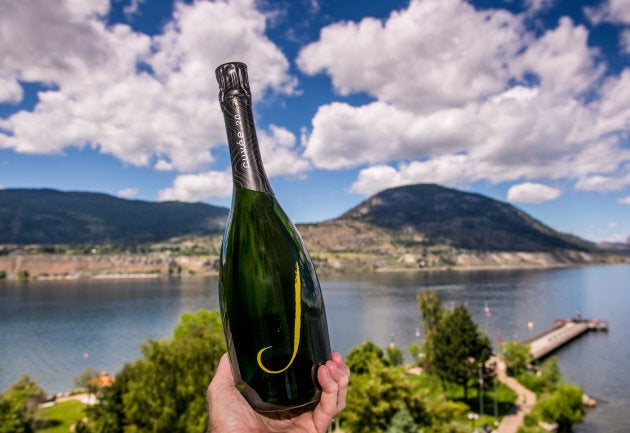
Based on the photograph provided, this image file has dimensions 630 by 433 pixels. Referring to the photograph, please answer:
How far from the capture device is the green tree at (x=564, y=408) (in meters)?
25.8

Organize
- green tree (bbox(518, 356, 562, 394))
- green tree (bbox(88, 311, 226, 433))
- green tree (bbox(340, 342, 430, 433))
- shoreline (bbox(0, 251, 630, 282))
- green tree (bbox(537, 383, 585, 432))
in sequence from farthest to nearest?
shoreline (bbox(0, 251, 630, 282))
green tree (bbox(518, 356, 562, 394))
green tree (bbox(537, 383, 585, 432))
green tree (bbox(340, 342, 430, 433))
green tree (bbox(88, 311, 226, 433))

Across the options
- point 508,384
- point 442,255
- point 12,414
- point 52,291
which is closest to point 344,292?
point 508,384

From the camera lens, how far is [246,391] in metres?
1.97

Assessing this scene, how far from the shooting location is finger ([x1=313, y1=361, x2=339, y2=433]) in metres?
1.90

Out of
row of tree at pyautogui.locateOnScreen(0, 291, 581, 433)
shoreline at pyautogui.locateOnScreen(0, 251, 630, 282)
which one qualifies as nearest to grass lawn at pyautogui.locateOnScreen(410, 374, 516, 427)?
row of tree at pyautogui.locateOnScreen(0, 291, 581, 433)

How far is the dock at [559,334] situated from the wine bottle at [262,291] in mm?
46054

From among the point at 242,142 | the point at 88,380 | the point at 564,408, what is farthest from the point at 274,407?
the point at 88,380

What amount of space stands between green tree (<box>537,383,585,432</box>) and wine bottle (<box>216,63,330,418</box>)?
29.3 m

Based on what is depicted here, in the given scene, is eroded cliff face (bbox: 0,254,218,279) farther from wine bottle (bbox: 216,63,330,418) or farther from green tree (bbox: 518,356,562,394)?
wine bottle (bbox: 216,63,330,418)

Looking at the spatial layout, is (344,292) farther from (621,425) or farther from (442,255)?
(442,255)

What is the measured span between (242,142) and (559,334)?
6413cm

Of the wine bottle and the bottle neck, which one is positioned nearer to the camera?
the wine bottle

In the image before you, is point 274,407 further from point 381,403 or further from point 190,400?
point 381,403

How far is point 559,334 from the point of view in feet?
185
